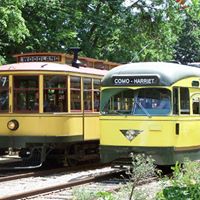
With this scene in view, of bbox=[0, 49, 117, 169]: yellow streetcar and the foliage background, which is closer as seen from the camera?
bbox=[0, 49, 117, 169]: yellow streetcar

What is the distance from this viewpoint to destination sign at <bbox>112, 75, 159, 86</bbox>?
43.2ft

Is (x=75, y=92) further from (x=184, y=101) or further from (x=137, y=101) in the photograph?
(x=184, y=101)

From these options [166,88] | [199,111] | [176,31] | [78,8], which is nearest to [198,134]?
[199,111]

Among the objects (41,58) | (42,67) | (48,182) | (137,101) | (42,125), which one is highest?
(41,58)

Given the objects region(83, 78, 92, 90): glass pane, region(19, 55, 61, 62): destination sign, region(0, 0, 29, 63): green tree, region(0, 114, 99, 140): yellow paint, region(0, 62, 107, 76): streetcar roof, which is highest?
region(0, 0, 29, 63): green tree

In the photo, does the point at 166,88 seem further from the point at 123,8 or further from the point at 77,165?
the point at 123,8

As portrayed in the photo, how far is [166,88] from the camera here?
13.2 meters

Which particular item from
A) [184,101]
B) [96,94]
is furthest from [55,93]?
[184,101]

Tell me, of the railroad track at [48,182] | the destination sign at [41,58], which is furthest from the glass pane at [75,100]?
the railroad track at [48,182]

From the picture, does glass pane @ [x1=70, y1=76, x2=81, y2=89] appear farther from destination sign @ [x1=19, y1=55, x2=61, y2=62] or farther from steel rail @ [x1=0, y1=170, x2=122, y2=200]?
steel rail @ [x1=0, y1=170, x2=122, y2=200]

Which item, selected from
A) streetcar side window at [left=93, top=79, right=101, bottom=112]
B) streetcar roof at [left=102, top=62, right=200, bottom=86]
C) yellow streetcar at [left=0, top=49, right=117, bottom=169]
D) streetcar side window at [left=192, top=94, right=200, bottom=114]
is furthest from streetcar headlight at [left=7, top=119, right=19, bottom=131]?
streetcar side window at [left=192, top=94, right=200, bottom=114]

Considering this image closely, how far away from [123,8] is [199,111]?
15.6m

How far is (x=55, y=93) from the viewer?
15.8 meters

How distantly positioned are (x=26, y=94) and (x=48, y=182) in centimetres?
315
